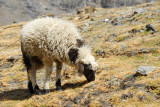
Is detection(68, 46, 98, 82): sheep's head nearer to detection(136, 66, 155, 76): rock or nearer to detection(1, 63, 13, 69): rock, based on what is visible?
detection(136, 66, 155, 76): rock

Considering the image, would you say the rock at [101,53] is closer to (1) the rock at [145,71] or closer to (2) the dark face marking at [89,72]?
(2) the dark face marking at [89,72]

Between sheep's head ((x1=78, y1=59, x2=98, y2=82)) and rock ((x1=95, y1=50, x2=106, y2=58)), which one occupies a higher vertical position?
sheep's head ((x1=78, y1=59, x2=98, y2=82))

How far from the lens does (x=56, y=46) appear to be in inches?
293

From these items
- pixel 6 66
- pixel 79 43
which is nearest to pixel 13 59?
pixel 6 66

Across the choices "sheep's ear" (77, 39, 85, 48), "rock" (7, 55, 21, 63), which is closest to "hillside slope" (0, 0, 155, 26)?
"rock" (7, 55, 21, 63)

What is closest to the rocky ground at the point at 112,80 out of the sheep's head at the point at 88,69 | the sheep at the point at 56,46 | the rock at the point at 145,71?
the rock at the point at 145,71

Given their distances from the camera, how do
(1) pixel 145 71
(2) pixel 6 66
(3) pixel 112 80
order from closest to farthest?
(1) pixel 145 71
(3) pixel 112 80
(2) pixel 6 66

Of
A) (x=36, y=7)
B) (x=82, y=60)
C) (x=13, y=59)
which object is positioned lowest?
(x=13, y=59)

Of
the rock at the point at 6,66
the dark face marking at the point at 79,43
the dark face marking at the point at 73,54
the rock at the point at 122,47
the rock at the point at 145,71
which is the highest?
the dark face marking at the point at 79,43

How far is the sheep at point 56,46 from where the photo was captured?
7.44 meters

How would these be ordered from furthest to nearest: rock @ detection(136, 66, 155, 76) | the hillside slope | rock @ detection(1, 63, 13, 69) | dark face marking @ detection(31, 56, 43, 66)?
the hillside slope, rock @ detection(1, 63, 13, 69), dark face marking @ detection(31, 56, 43, 66), rock @ detection(136, 66, 155, 76)

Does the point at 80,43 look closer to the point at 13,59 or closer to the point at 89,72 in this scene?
the point at 89,72

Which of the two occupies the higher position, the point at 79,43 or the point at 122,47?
the point at 79,43

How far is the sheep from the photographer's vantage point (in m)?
7.44
